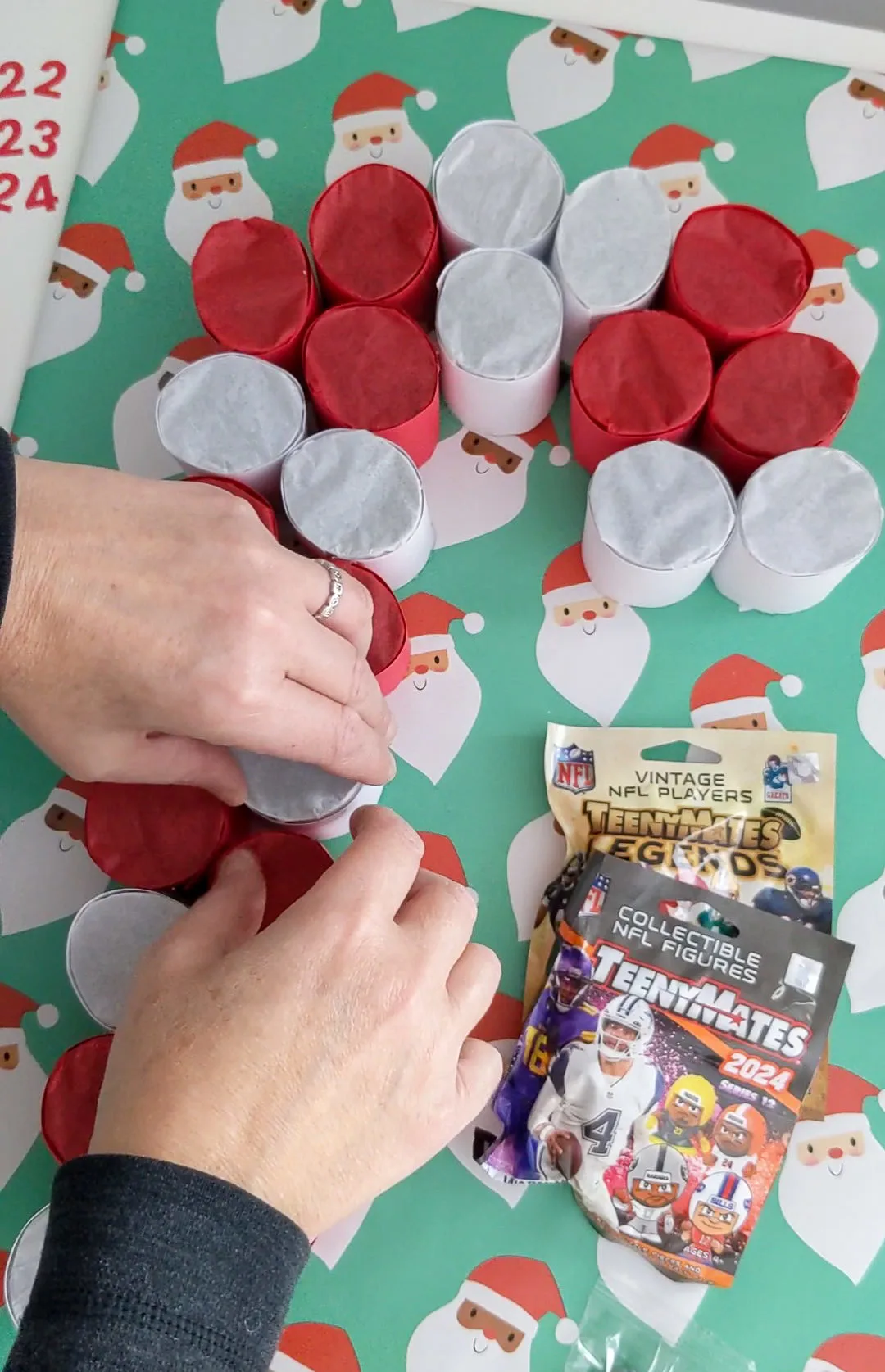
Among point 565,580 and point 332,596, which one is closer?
point 332,596

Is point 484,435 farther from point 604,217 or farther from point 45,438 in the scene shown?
point 45,438

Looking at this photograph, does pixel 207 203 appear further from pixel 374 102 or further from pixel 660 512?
pixel 660 512

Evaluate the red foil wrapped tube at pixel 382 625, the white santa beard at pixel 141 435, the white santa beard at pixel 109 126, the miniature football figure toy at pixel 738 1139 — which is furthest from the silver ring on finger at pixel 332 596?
the white santa beard at pixel 109 126

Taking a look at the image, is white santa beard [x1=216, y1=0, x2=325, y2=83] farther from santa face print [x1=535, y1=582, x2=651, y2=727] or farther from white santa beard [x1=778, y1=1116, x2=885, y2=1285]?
white santa beard [x1=778, y1=1116, x2=885, y2=1285]

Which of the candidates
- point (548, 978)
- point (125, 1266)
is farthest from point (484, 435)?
point (125, 1266)

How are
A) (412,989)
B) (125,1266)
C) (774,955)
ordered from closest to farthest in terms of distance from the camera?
(125,1266) → (412,989) → (774,955)

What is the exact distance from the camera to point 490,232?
1069mm

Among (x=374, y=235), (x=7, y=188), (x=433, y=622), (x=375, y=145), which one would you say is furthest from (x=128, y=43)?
(x=433, y=622)

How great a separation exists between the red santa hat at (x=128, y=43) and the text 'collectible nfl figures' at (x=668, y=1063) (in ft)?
3.45

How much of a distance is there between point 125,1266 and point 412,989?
23 centimetres

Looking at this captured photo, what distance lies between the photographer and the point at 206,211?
1.19m

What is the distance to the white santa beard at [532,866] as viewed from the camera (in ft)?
3.37

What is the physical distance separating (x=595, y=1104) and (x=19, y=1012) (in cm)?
55

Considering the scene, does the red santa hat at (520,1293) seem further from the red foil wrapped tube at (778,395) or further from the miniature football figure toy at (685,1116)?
the red foil wrapped tube at (778,395)
